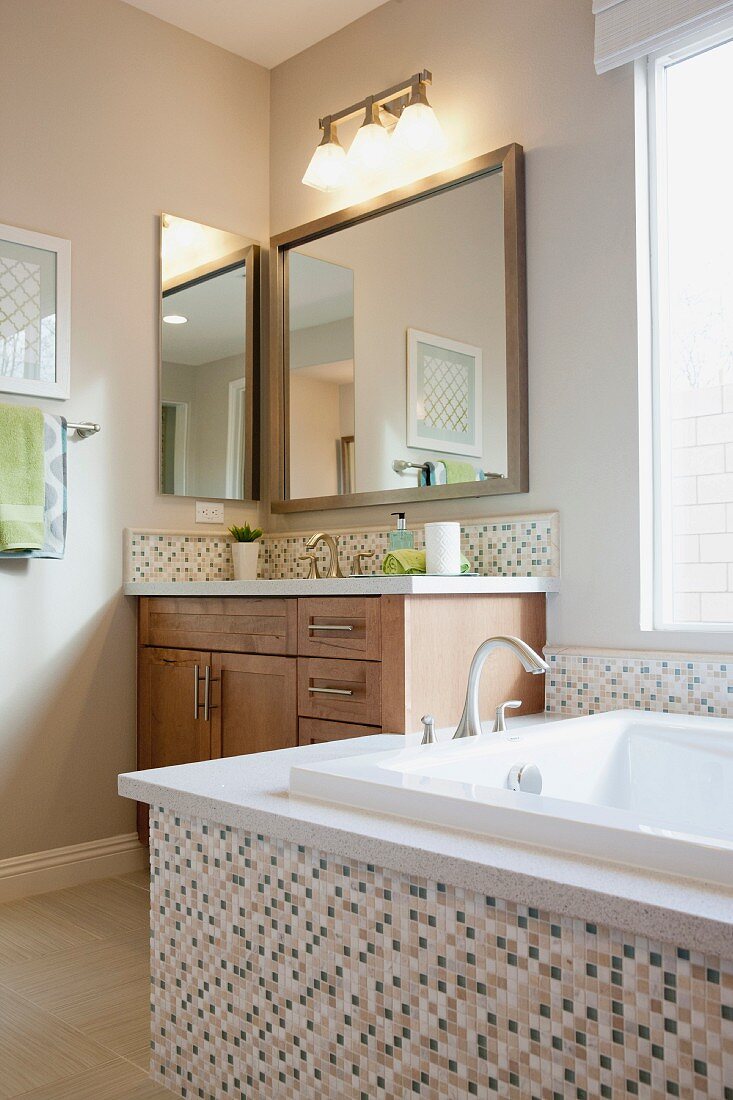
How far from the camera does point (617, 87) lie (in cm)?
249

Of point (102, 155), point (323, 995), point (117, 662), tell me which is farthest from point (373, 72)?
point (323, 995)

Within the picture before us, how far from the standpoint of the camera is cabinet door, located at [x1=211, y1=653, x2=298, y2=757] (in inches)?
100

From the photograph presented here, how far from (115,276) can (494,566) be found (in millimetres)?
1569

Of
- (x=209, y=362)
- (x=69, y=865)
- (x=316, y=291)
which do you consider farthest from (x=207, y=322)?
(x=69, y=865)

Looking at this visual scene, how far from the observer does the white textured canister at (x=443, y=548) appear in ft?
8.34

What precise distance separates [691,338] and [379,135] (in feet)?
4.22

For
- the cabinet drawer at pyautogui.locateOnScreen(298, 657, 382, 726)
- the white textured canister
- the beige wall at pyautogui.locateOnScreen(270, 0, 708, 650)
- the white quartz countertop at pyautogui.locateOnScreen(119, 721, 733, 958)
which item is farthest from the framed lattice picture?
the white quartz countertop at pyautogui.locateOnScreen(119, 721, 733, 958)

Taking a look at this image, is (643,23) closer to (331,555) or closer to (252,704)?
(331,555)

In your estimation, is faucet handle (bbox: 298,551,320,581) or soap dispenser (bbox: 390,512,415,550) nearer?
soap dispenser (bbox: 390,512,415,550)

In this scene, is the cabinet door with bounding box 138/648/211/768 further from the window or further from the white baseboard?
the window

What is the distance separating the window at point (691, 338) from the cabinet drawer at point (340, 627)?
2.34 ft

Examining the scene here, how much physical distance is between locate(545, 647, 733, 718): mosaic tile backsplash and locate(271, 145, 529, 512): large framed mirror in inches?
20.9

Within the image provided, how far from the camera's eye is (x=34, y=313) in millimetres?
2867

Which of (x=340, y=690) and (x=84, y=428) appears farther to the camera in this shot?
(x=84, y=428)
